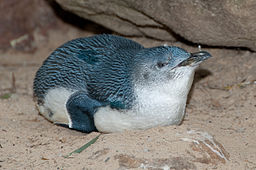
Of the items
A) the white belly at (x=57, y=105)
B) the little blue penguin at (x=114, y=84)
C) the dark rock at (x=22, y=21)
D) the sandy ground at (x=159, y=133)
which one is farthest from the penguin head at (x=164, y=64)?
the dark rock at (x=22, y=21)

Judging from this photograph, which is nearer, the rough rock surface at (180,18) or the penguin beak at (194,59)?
the penguin beak at (194,59)

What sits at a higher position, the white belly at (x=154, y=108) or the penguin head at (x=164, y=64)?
the penguin head at (x=164, y=64)

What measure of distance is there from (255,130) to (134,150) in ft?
4.97

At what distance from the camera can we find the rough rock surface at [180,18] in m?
4.60

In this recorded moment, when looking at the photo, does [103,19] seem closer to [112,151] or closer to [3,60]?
[3,60]

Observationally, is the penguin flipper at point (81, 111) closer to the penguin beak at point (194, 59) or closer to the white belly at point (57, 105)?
Answer: the white belly at point (57, 105)

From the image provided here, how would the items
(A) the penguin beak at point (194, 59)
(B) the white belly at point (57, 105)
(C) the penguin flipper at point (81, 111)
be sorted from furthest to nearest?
(B) the white belly at point (57, 105) → (C) the penguin flipper at point (81, 111) → (A) the penguin beak at point (194, 59)

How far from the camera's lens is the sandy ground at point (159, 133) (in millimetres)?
3719

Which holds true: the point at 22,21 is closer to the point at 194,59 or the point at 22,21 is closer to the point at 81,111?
the point at 81,111

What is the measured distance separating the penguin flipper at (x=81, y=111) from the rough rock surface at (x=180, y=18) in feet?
4.90

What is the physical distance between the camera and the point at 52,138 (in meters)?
4.45

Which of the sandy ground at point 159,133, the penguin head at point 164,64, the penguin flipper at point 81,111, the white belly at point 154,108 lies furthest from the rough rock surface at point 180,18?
the penguin flipper at point 81,111

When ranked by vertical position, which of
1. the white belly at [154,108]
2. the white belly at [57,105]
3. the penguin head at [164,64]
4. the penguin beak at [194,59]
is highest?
the penguin beak at [194,59]

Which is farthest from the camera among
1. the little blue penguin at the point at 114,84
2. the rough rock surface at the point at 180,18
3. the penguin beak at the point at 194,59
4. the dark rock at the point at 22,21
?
the dark rock at the point at 22,21
